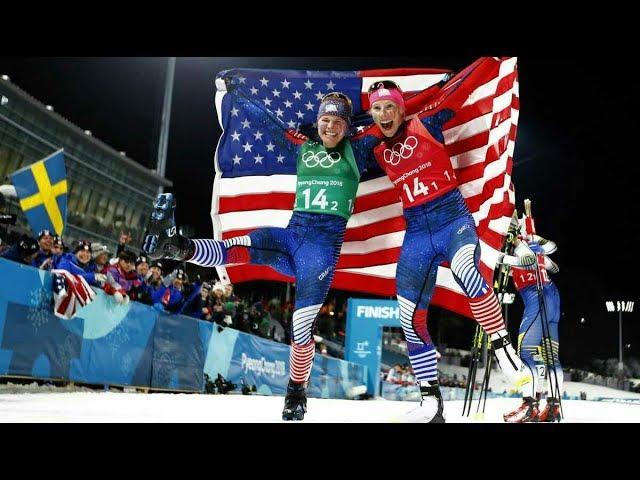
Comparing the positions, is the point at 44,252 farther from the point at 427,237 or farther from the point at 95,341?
the point at 427,237

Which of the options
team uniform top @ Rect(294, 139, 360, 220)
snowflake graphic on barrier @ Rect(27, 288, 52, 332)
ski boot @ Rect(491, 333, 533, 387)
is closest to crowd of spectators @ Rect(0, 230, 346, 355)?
snowflake graphic on barrier @ Rect(27, 288, 52, 332)

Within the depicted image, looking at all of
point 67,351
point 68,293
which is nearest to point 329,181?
point 68,293

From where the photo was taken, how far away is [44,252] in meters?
7.07

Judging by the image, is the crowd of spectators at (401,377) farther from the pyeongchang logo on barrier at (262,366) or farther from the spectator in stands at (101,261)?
the spectator in stands at (101,261)

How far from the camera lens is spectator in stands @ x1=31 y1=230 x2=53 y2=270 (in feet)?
22.6

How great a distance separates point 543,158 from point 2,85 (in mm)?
16060

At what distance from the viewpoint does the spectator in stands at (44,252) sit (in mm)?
6879

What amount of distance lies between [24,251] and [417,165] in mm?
4597

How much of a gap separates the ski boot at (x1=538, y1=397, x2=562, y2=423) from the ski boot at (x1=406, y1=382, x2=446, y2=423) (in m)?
0.90

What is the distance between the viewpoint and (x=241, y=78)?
19.1 ft

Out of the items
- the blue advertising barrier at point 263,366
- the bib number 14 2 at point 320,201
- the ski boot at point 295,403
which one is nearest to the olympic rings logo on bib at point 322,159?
the bib number 14 2 at point 320,201

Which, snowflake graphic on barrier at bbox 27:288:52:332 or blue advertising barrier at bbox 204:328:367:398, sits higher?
snowflake graphic on barrier at bbox 27:288:52:332

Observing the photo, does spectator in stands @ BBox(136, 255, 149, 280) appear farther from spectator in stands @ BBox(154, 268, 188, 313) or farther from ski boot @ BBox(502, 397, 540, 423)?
ski boot @ BBox(502, 397, 540, 423)
